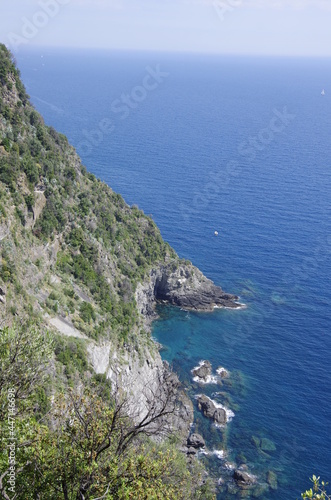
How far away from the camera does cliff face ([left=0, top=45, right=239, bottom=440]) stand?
48.2 meters

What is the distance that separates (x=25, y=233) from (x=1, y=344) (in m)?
29.0

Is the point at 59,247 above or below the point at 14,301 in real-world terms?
above

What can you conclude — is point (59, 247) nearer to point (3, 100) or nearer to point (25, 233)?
point (25, 233)

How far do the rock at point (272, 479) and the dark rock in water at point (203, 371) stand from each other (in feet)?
55.6

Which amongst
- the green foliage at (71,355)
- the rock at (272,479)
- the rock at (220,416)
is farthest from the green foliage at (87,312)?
the rock at (272,479)

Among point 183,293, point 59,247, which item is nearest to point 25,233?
point 59,247

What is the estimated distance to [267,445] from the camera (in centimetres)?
5634

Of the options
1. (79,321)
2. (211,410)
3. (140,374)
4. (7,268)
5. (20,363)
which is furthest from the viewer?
(211,410)

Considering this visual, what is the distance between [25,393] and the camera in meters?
23.0

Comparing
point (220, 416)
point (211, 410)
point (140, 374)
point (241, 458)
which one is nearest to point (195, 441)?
point (241, 458)

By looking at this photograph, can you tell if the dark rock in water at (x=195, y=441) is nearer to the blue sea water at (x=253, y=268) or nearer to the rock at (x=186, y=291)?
the blue sea water at (x=253, y=268)

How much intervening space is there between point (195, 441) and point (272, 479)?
9.16m

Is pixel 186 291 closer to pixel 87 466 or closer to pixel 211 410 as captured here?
pixel 211 410

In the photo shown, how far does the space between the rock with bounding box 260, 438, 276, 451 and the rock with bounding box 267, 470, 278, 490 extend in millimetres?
3261
